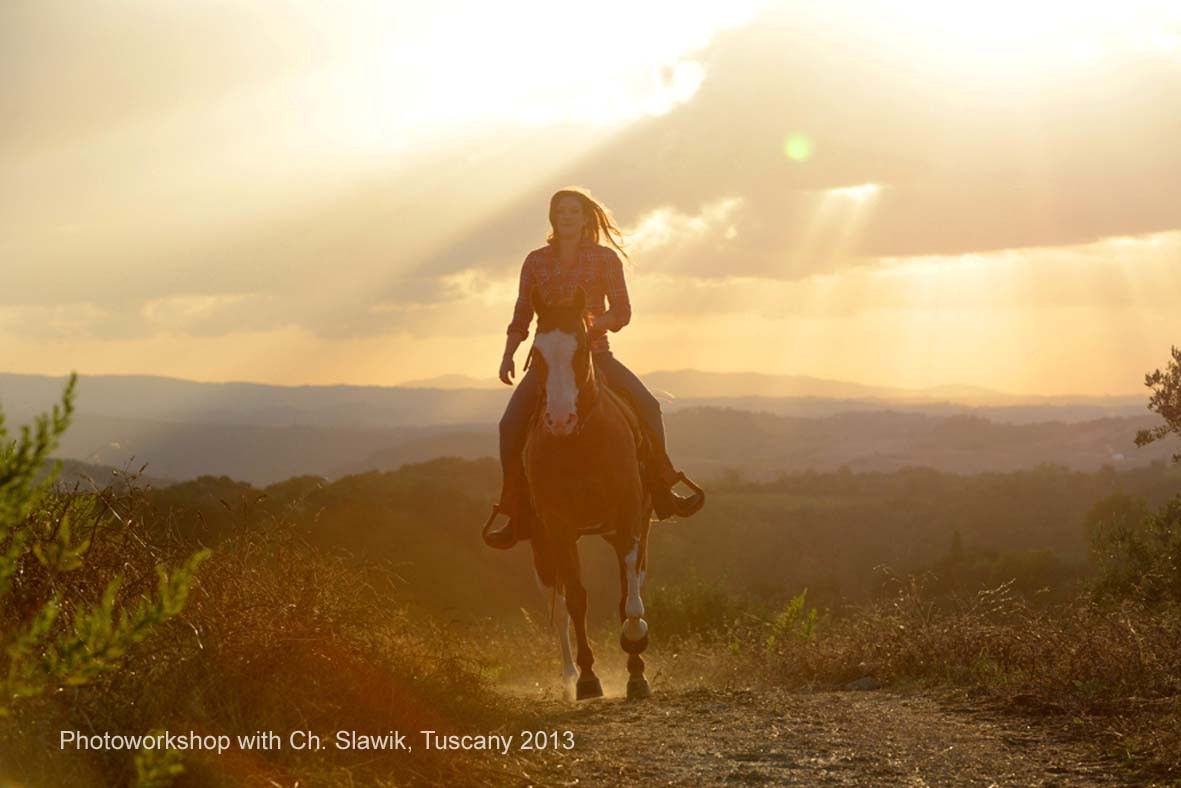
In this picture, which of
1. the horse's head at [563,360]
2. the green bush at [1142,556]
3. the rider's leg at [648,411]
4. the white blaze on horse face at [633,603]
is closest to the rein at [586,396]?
the horse's head at [563,360]

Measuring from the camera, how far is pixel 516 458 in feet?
36.1

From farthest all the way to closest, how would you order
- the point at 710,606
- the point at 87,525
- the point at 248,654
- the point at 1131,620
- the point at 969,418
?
the point at 969,418 < the point at 710,606 < the point at 1131,620 < the point at 87,525 < the point at 248,654

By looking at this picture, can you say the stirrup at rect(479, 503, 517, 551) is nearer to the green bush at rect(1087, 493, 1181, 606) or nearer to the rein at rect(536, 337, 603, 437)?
the rein at rect(536, 337, 603, 437)

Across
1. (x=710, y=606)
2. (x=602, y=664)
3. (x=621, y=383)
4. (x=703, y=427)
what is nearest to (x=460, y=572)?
(x=710, y=606)

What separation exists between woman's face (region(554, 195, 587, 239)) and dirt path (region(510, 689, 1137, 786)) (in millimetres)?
4163

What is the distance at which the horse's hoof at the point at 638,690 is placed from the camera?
33.0 feet

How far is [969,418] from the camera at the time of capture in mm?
184000

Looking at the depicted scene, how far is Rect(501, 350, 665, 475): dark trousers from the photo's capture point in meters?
10.9

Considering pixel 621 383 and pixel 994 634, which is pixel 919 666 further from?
pixel 621 383

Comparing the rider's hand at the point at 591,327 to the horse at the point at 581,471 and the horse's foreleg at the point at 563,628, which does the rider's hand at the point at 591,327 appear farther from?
the horse's foreleg at the point at 563,628

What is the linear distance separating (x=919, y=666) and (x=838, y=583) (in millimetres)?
41256

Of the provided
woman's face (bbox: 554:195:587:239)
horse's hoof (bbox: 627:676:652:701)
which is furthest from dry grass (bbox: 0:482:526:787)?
woman's face (bbox: 554:195:587:239)

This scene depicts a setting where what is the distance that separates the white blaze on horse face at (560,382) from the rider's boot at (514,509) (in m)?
1.78

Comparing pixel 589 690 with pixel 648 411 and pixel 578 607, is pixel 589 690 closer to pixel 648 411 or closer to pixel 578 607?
pixel 578 607
